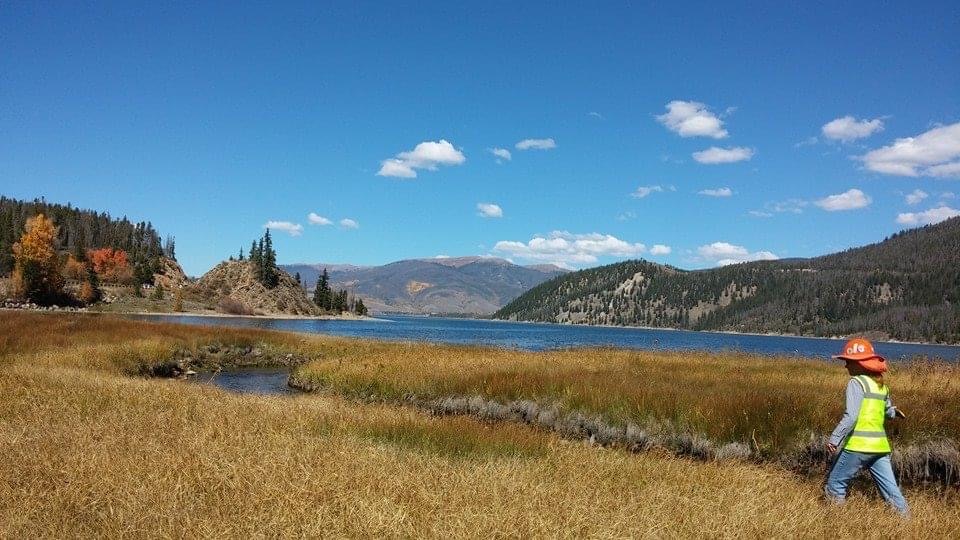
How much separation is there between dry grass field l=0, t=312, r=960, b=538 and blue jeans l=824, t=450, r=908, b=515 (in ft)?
0.69

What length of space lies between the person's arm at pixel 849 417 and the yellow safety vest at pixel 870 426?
0.22 feet

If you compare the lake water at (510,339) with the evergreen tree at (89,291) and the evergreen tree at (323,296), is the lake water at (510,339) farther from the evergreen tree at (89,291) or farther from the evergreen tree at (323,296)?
the evergreen tree at (323,296)

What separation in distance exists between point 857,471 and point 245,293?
15864 cm

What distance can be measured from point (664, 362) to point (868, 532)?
19.3 meters

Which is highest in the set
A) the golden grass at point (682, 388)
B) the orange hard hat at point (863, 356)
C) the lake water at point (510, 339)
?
the orange hard hat at point (863, 356)

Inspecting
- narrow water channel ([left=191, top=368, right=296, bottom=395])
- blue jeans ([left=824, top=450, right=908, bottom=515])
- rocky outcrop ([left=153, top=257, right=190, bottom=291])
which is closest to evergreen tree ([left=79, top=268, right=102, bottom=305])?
rocky outcrop ([left=153, top=257, right=190, bottom=291])

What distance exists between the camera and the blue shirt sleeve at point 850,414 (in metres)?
7.34

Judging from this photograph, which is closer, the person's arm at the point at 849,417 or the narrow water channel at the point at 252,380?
the person's arm at the point at 849,417

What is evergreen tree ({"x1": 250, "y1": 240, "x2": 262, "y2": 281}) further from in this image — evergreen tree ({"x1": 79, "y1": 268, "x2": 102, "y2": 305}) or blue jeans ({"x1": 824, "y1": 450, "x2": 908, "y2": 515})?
blue jeans ({"x1": 824, "y1": 450, "x2": 908, "y2": 515})

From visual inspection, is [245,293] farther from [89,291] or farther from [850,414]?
[850,414]

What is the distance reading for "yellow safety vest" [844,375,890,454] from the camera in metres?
7.39

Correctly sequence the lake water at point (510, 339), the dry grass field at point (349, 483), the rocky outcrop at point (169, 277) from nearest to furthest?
the dry grass field at point (349, 483)
the lake water at point (510, 339)
the rocky outcrop at point (169, 277)

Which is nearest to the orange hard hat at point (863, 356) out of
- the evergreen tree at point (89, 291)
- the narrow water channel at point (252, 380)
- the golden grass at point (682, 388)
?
the golden grass at point (682, 388)

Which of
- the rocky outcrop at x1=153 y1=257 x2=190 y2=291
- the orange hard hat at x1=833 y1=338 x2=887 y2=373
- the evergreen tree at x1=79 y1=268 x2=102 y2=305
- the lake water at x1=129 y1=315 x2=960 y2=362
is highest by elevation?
the rocky outcrop at x1=153 y1=257 x2=190 y2=291
